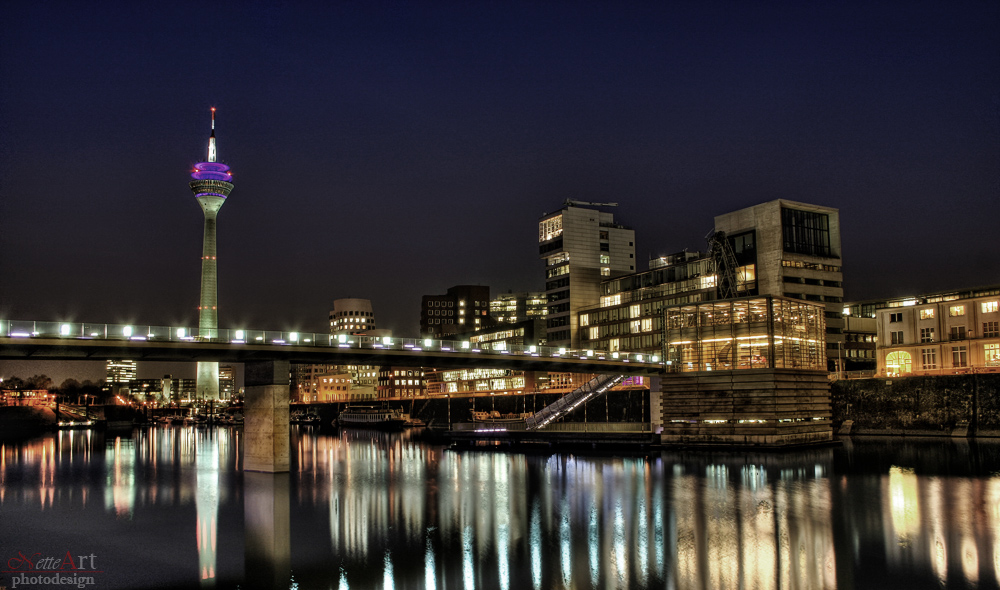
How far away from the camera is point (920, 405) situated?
101 metres

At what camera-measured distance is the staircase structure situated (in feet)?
370

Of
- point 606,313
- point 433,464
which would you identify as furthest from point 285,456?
point 606,313

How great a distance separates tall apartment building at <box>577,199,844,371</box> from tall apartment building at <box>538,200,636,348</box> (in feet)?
65.1

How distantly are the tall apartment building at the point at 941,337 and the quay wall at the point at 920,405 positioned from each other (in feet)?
11.1

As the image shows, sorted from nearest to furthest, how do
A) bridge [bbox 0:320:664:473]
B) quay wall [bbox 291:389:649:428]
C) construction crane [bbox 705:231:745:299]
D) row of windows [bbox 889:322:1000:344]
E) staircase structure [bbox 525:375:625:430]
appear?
bridge [bbox 0:320:664:473], row of windows [bbox 889:322:1000:344], staircase structure [bbox 525:375:625:430], quay wall [bbox 291:389:649:428], construction crane [bbox 705:231:745:299]

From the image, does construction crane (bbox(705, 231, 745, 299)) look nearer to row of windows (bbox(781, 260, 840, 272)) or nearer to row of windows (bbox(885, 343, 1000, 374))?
row of windows (bbox(781, 260, 840, 272))

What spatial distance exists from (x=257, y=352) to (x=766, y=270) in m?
103

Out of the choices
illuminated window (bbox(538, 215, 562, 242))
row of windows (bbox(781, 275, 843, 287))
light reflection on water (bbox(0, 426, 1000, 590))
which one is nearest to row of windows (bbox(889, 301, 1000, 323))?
row of windows (bbox(781, 275, 843, 287))

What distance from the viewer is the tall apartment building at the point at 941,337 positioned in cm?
10394

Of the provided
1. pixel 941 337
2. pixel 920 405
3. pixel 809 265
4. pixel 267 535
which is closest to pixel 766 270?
pixel 809 265

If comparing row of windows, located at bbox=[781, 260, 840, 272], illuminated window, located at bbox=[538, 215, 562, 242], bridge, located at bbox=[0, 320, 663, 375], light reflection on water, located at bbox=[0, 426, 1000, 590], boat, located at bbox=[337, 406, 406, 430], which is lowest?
boat, located at bbox=[337, 406, 406, 430]

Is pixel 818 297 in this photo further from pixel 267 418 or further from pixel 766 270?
pixel 267 418

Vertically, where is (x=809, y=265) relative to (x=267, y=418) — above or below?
above

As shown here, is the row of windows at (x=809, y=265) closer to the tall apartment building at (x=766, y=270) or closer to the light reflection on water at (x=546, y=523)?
the tall apartment building at (x=766, y=270)
